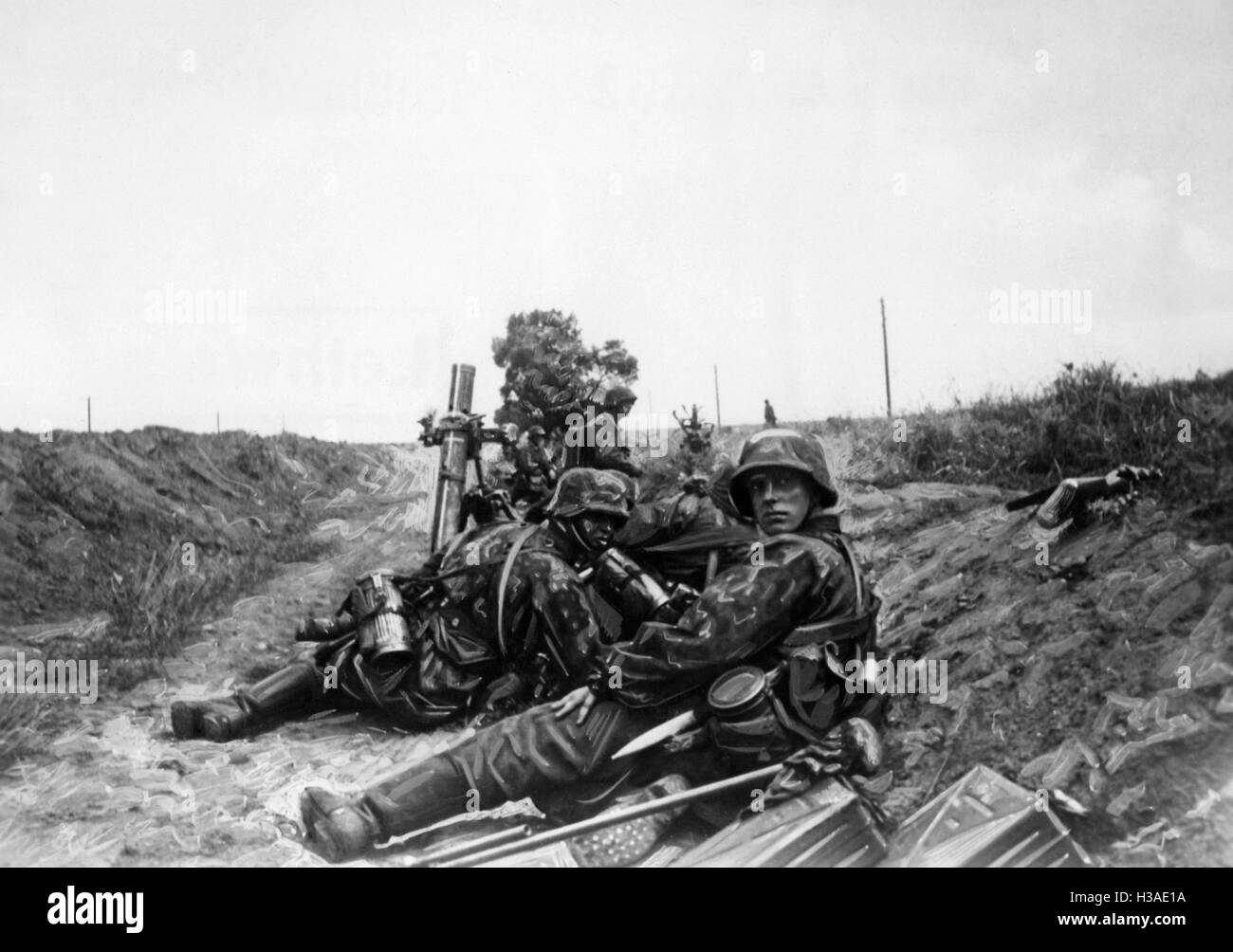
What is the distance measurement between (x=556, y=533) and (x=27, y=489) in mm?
3881

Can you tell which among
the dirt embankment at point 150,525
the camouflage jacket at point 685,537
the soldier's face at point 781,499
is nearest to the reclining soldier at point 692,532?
the camouflage jacket at point 685,537

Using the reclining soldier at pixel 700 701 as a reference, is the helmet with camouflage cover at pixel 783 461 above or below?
above

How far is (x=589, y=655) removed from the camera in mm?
6836

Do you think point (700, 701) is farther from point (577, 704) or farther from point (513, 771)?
point (513, 771)

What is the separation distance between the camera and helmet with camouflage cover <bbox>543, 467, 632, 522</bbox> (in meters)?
7.23

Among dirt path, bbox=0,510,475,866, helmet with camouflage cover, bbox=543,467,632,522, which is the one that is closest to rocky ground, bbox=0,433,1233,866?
dirt path, bbox=0,510,475,866

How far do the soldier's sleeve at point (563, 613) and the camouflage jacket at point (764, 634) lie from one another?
167 millimetres

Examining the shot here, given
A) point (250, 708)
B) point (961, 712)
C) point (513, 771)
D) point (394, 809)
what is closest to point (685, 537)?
point (513, 771)

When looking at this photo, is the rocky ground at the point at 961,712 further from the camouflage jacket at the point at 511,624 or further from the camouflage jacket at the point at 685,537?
the camouflage jacket at the point at 685,537

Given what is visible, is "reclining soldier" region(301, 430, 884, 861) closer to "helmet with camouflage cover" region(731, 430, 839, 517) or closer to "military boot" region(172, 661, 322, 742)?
"helmet with camouflage cover" region(731, 430, 839, 517)

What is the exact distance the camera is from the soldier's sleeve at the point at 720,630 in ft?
21.5

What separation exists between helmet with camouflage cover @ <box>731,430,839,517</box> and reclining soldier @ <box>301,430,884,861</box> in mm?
53
